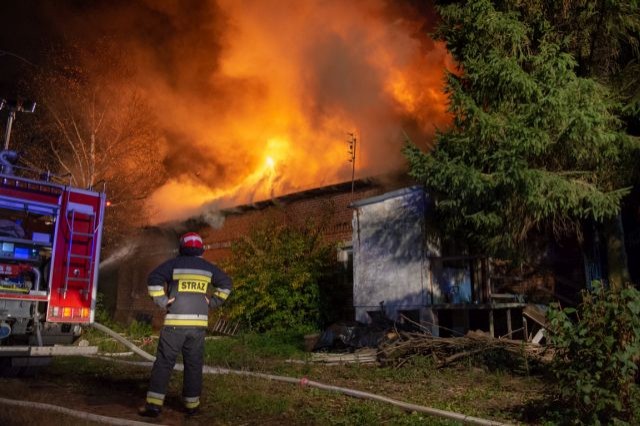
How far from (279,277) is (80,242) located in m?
7.71

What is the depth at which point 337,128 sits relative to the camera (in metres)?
18.5

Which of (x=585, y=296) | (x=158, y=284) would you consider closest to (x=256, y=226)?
(x=158, y=284)

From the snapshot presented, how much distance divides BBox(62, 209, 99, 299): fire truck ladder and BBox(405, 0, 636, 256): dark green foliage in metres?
5.86

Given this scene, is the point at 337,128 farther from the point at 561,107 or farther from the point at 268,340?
the point at 561,107

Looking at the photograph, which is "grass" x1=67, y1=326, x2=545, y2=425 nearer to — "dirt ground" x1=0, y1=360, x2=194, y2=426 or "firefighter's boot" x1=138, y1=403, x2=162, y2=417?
"dirt ground" x1=0, y1=360, x2=194, y2=426

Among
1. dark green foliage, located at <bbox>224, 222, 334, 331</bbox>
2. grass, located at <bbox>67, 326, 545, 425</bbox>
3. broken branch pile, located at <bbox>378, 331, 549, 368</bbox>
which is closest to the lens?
grass, located at <bbox>67, 326, 545, 425</bbox>

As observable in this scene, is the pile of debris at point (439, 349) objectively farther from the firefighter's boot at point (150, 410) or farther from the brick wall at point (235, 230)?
the brick wall at point (235, 230)

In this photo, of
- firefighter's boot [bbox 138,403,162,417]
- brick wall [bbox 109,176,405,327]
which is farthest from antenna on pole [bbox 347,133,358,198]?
firefighter's boot [bbox 138,403,162,417]

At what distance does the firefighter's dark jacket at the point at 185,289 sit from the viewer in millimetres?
5266

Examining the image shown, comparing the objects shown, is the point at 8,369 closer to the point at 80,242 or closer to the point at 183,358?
the point at 80,242

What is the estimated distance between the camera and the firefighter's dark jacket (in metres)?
5.27

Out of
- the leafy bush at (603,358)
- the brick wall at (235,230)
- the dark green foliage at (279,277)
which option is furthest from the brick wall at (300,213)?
the leafy bush at (603,358)

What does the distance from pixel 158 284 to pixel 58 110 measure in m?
14.2

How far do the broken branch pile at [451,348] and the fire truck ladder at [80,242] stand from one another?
498cm
